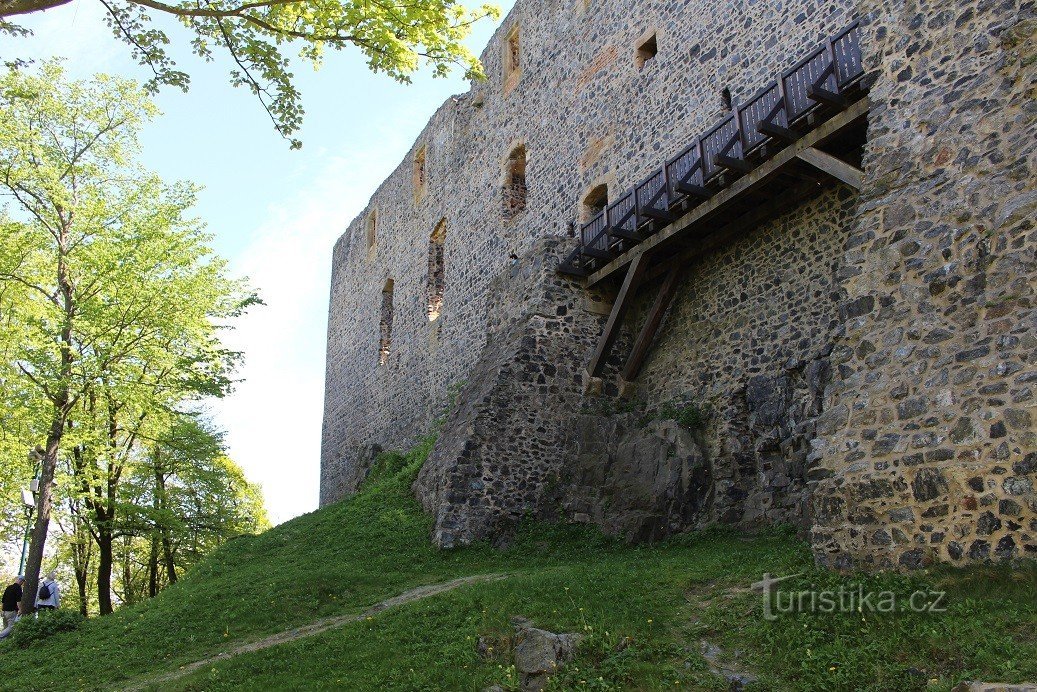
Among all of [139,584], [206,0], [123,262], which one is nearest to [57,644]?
[123,262]

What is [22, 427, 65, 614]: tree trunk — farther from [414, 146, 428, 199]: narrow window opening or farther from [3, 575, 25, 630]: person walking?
[414, 146, 428, 199]: narrow window opening

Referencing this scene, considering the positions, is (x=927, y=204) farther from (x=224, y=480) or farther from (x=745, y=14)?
(x=224, y=480)

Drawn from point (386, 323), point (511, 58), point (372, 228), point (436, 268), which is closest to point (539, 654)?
point (511, 58)

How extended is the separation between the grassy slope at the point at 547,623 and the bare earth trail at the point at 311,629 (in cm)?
25

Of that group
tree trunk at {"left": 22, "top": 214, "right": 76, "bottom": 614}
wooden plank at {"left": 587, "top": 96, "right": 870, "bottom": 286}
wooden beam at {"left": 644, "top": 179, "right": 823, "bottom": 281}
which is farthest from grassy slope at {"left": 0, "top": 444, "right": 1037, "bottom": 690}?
wooden beam at {"left": 644, "top": 179, "right": 823, "bottom": 281}

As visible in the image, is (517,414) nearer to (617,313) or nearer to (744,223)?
(617,313)

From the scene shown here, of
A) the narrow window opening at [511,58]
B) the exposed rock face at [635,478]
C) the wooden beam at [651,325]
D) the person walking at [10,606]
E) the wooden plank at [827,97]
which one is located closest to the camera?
the wooden plank at [827,97]

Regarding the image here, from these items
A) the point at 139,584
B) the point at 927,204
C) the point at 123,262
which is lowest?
the point at 139,584

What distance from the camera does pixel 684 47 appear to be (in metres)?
12.6

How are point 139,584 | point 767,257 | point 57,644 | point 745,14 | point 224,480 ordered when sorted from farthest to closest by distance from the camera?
point 139,584 < point 224,480 < point 745,14 < point 767,257 < point 57,644

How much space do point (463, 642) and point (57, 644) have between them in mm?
5898

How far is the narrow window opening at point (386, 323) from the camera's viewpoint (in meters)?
23.3

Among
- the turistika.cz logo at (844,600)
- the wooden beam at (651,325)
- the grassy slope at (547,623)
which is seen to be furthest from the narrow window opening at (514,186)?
the turistika.cz logo at (844,600)

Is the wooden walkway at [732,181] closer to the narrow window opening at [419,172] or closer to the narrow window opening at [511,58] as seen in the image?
the narrow window opening at [511,58]
